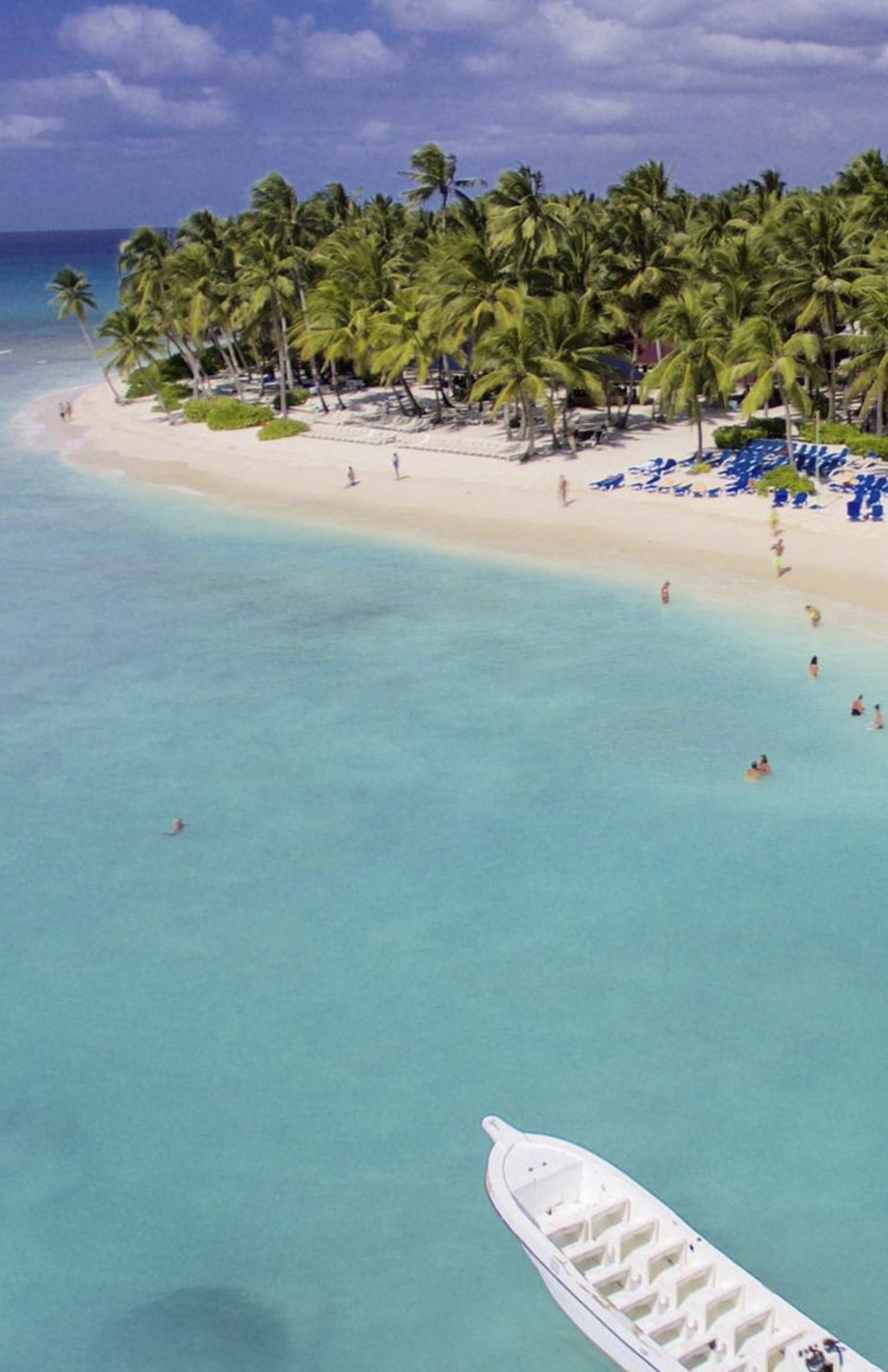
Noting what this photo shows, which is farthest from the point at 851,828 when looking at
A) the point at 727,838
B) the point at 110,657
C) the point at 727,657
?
the point at 110,657

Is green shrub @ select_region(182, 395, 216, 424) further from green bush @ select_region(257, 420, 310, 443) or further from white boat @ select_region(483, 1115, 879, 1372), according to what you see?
white boat @ select_region(483, 1115, 879, 1372)

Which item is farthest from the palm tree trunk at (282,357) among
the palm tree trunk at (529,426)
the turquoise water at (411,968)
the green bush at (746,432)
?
the turquoise water at (411,968)

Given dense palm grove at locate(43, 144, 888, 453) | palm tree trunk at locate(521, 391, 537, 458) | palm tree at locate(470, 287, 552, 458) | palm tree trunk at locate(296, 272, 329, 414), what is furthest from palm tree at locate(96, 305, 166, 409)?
palm tree at locate(470, 287, 552, 458)

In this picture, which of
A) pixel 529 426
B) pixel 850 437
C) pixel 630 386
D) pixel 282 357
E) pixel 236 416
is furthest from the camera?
pixel 236 416

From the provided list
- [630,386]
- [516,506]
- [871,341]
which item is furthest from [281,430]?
[871,341]

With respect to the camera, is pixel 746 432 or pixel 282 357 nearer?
pixel 746 432

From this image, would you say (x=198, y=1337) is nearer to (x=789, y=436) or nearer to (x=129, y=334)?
(x=789, y=436)

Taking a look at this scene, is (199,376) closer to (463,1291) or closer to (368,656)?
(368,656)
